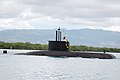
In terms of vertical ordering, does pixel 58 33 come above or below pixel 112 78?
above

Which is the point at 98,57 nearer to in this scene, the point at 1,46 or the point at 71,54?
the point at 71,54

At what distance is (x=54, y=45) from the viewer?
73.5 meters

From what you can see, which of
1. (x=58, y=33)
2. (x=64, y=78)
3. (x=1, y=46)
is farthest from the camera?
(x=1, y=46)

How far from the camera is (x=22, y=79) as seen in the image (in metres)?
36.9

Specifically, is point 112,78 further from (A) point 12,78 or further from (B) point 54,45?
(B) point 54,45

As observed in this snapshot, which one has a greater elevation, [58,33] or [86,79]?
[58,33]

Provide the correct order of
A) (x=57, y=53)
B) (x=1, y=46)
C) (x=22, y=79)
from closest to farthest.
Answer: (x=22, y=79) < (x=57, y=53) < (x=1, y=46)

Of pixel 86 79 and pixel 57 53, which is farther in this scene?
pixel 57 53

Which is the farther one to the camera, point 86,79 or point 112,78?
point 112,78

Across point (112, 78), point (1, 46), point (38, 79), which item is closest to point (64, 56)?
point (112, 78)

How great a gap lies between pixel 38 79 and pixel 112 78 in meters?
9.40

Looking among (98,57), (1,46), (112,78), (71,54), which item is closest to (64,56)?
(71,54)

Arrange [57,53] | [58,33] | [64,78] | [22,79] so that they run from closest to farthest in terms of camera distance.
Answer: [22,79], [64,78], [57,53], [58,33]

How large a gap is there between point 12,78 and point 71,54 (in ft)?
122
